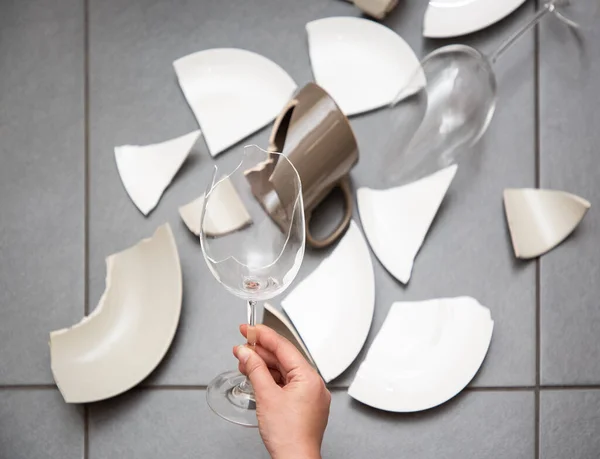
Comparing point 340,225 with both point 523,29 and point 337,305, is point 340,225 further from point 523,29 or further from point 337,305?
point 523,29

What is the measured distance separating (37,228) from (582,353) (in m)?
0.66

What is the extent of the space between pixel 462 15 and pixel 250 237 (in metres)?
0.38

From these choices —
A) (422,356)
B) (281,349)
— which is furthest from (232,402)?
(422,356)

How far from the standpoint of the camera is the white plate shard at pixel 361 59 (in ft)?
3.02

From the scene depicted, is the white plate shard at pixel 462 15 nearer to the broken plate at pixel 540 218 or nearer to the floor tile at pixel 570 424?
A: the broken plate at pixel 540 218

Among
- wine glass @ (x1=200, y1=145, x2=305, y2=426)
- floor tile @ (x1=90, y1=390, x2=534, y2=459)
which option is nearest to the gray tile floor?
floor tile @ (x1=90, y1=390, x2=534, y2=459)

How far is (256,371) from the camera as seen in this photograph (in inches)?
26.6

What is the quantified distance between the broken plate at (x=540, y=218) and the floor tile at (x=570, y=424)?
6.8 inches

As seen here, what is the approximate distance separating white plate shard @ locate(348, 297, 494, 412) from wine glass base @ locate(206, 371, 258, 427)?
149mm

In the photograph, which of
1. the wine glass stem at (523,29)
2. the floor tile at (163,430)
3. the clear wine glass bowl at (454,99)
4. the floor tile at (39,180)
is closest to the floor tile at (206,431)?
the floor tile at (163,430)

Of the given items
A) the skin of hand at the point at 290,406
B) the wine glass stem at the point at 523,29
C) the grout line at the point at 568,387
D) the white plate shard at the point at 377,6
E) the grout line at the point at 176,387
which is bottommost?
the grout line at the point at 568,387

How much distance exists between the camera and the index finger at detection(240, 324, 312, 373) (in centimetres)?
70

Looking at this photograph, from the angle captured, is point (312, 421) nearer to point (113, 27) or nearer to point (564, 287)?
point (564, 287)

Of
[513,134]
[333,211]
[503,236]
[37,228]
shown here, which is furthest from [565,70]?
[37,228]
